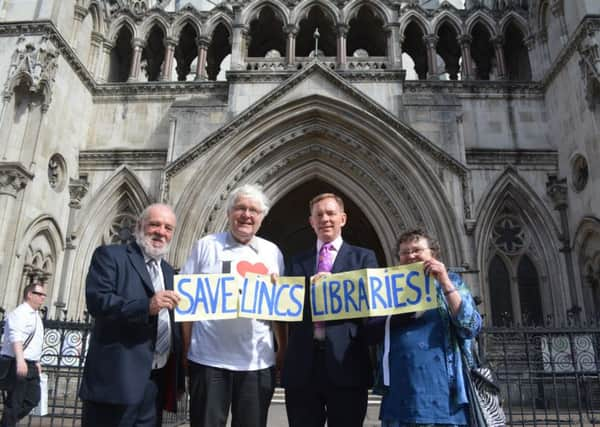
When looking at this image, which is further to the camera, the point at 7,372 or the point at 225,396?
the point at 7,372

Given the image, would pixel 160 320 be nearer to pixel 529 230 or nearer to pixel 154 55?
pixel 529 230

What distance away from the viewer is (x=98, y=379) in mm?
3303

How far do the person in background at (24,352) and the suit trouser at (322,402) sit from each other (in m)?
4.03

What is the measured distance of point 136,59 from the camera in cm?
1828

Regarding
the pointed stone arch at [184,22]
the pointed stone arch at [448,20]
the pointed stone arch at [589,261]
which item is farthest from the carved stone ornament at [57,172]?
the pointed stone arch at [589,261]

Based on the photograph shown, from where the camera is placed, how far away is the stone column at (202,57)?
1772 cm

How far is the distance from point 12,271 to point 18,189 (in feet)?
7.14

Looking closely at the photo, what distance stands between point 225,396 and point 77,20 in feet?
55.0

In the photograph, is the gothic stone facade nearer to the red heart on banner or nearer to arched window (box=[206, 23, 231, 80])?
arched window (box=[206, 23, 231, 80])

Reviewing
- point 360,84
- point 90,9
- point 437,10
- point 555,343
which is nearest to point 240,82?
point 360,84

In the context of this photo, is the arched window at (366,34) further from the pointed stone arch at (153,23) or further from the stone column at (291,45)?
the pointed stone arch at (153,23)

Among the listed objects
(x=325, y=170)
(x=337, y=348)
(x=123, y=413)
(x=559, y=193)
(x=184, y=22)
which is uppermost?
(x=184, y=22)

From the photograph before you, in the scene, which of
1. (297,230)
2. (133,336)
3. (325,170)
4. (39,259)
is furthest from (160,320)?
(297,230)

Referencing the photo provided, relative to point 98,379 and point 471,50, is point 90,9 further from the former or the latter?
point 98,379
